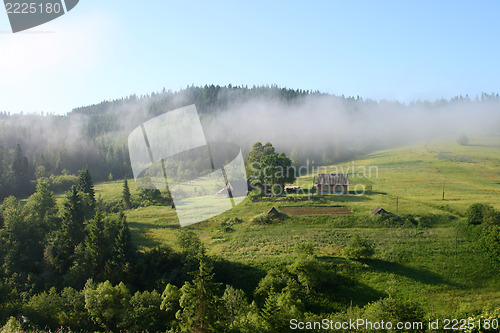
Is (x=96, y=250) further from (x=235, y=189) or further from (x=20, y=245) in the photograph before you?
(x=235, y=189)

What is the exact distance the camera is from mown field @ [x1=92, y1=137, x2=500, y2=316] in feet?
85.1

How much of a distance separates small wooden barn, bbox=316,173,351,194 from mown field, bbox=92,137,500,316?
14.1 feet

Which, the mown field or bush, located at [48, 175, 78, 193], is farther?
bush, located at [48, 175, 78, 193]

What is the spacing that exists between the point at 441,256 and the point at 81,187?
61127mm

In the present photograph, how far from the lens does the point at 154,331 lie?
2170 centimetres

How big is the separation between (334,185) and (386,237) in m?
23.8

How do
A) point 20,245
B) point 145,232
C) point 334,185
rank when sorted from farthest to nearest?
point 334,185 → point 145,232 → point 20,245

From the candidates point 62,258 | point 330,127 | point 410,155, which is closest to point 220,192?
point 62,258

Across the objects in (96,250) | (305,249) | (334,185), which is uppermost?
(96,250)

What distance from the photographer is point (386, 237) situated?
1383 inches

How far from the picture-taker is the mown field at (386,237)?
1022 inches

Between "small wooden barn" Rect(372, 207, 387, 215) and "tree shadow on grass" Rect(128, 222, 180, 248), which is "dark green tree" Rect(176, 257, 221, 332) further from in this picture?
"small wooden barn" Rect(372, 207, 387, 215)

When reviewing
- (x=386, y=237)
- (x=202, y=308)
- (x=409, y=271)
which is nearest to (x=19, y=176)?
(x=202, y=308)

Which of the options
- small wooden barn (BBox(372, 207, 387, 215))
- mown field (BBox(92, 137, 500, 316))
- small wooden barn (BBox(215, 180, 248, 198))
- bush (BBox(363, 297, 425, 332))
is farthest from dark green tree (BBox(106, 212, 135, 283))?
small wooden barn (BBox(372, 207, 387, 215))
